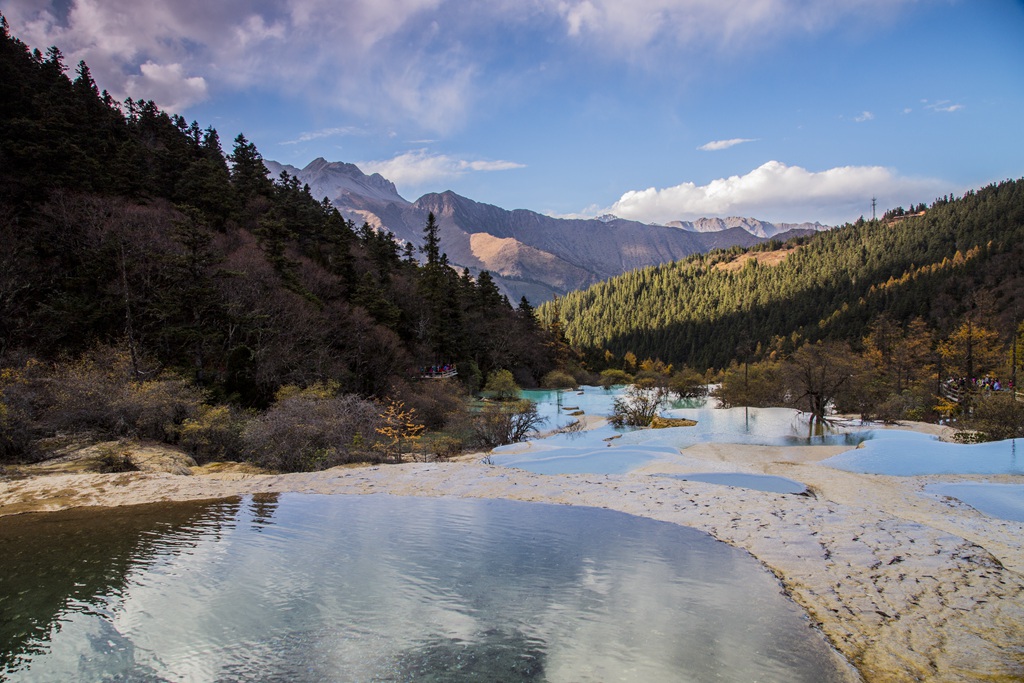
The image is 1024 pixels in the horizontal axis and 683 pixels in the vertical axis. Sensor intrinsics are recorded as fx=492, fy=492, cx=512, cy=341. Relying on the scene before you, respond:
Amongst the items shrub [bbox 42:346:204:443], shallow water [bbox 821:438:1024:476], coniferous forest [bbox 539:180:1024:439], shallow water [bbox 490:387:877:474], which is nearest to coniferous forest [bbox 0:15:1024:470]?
shrub [bbox 42:346:204:443]

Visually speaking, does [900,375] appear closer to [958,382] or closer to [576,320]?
[958,382]

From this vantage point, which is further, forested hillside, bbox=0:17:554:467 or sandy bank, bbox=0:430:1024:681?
forested hillside, bbox=0:17:554:467

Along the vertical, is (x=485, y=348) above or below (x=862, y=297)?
below

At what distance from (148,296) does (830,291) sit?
134m

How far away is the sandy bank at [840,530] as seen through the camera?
5391 mm

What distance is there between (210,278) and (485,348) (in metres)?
36.1

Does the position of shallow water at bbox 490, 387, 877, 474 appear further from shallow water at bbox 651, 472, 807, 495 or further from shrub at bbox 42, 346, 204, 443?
shrub at bbox 42, 346, 204, 443

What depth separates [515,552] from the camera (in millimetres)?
8109

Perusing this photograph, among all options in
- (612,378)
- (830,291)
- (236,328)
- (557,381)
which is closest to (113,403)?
(236,328)

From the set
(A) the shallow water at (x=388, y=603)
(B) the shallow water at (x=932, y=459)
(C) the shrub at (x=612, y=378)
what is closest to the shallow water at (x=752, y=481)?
(A) the shallow water at (x=388, y=603)

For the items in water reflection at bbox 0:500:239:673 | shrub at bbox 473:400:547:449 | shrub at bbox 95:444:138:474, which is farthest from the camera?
shrub at bbox 473:400:547:449

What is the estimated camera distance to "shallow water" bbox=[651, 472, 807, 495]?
12.6 m

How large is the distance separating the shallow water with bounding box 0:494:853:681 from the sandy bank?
0.74m

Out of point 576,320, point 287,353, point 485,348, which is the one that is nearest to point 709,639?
point 287,353
